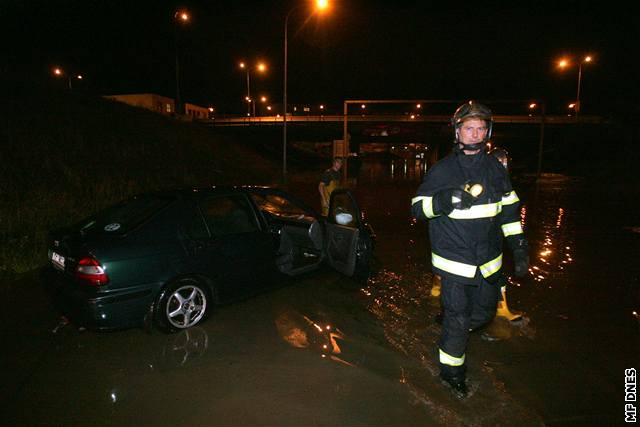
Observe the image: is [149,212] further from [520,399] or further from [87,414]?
[520,399]

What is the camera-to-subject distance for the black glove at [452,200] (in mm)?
2732

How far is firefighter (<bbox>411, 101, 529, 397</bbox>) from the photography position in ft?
9.46

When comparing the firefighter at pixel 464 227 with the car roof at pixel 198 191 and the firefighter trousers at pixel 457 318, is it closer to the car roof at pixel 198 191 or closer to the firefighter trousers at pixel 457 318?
the firefighter trousers at pixel 457 318

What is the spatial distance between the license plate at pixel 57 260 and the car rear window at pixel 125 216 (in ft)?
1.00

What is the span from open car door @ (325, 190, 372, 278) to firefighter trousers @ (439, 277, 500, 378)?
196cm

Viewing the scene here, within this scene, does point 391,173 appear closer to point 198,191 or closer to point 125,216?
point 198,191

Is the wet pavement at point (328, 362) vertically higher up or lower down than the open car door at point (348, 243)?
lower down

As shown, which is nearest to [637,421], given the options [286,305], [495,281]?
[495,281]

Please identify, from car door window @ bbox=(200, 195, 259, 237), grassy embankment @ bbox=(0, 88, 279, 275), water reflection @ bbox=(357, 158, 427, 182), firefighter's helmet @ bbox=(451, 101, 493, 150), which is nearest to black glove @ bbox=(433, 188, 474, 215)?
firefighter's helmet @ bbox=(451, 101, 493, 150)

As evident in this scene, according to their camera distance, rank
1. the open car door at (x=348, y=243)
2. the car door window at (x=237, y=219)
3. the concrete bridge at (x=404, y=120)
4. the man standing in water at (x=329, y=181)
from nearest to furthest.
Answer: the car door window at (x=237, y=219)
the open car door at (x=348, y=243)
the man standing in water at (x=329, y=181)
the concrete bridge at (x=404, y=120)

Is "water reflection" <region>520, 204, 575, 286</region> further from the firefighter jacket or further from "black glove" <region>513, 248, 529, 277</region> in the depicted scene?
the firefighter jacket

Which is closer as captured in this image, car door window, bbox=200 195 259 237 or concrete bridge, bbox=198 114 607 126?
car door window, bbox=200 195 259 237

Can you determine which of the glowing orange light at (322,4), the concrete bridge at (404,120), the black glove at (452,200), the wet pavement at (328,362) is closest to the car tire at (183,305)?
the wet pavement at (328,362)

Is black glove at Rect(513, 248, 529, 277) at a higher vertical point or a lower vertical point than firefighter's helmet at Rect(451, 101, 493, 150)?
lower
